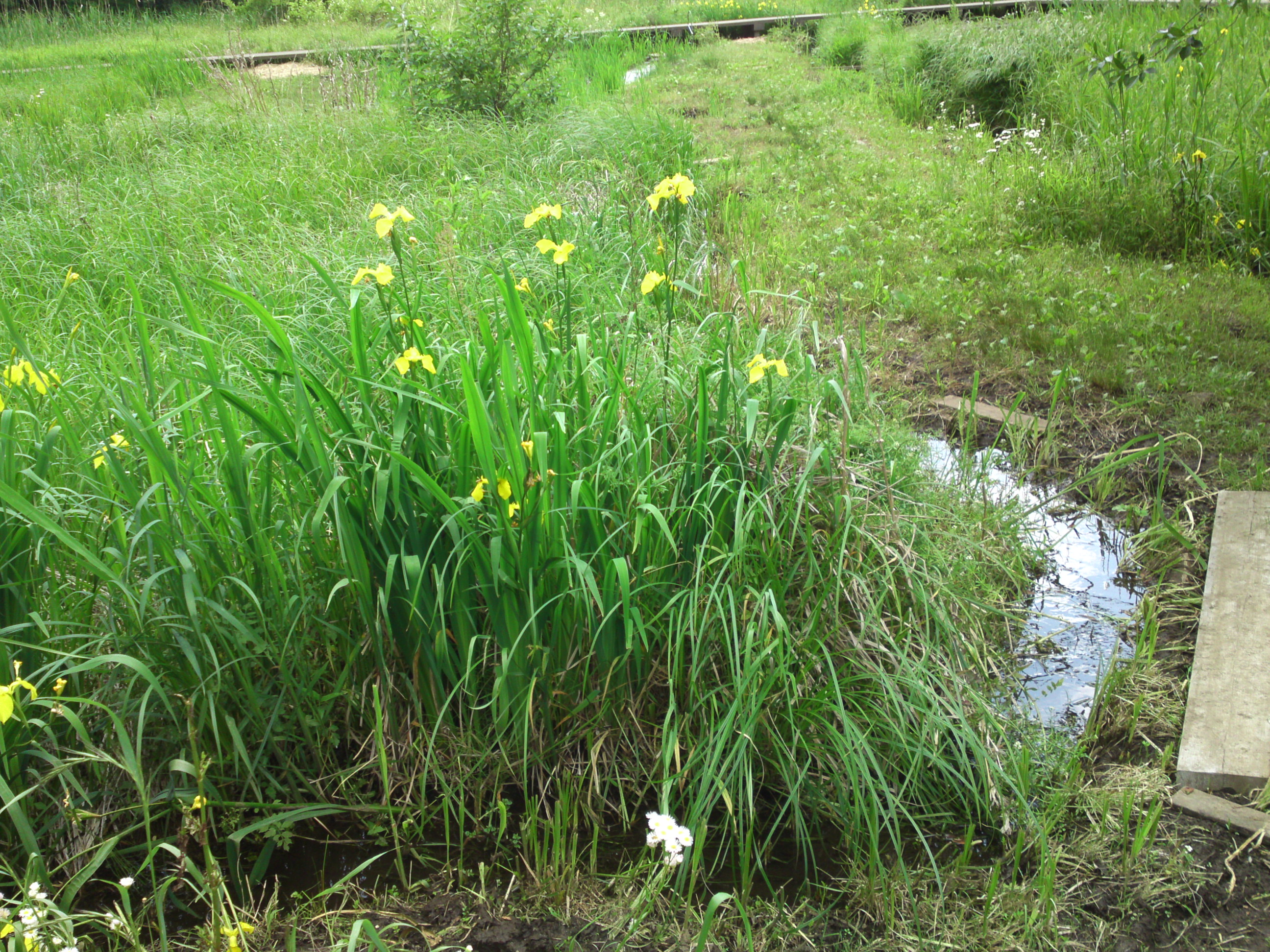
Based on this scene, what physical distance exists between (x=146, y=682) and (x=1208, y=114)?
6.01 metres

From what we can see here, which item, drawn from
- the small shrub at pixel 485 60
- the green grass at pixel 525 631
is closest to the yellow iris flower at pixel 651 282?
the green grass at pixel 525 631

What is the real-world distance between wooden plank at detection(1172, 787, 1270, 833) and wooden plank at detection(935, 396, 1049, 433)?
1672 mm

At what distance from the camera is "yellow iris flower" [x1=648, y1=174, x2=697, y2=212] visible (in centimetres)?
229

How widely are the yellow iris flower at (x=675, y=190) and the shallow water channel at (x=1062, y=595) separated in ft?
4.78

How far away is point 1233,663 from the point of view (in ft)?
8.20

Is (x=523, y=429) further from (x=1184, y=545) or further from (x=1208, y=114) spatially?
(x=1208, y=114)

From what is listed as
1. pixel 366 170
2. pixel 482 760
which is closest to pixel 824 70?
pixel 366 170

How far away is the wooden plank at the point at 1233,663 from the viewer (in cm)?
222

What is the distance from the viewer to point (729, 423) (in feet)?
8.36

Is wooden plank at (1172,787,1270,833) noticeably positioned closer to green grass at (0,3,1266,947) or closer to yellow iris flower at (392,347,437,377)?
green grass at (0,3,1266,947)

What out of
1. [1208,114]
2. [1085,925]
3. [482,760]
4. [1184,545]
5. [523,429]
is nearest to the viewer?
[1085,925]

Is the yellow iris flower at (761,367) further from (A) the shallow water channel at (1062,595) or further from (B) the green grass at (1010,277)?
(A) the shallow water channel at (1062,595)

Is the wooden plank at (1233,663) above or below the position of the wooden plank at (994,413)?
below

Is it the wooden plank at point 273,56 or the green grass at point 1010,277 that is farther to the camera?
the wooden plank at point 273,56
